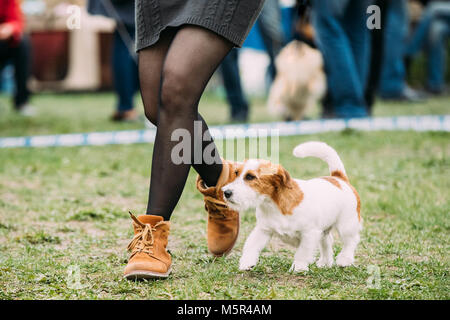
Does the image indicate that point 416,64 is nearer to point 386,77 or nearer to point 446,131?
point 386,77

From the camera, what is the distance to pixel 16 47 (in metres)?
7.34

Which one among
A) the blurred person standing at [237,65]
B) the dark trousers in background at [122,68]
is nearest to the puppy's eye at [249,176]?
the blurred person standing at [237,65]

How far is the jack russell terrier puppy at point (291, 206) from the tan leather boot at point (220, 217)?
0.24m

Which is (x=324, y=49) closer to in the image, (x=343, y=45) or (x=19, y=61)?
(x=343, y=45)

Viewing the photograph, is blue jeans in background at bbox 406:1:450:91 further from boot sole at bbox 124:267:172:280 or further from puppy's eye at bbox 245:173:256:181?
boot sole at bbox 124:267:172:280

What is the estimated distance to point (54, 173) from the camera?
178 inches

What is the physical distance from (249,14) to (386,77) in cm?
767

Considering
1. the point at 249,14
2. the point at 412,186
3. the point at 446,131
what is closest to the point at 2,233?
the point at 249,14

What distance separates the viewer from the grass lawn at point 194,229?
2.19m

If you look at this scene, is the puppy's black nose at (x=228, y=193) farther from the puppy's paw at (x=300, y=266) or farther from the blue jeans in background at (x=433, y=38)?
the blue jeans in background at (x=433, y=38)

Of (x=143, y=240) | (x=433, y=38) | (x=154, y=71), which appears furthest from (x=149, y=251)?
(x=433, y=38)

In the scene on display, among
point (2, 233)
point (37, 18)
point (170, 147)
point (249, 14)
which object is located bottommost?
point (2, 233)

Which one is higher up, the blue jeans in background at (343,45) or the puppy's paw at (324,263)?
the blue jeans in background at (343,45)

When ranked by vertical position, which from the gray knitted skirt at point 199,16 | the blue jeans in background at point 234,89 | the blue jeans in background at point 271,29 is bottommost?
the blue jeans in background at point 234,89
